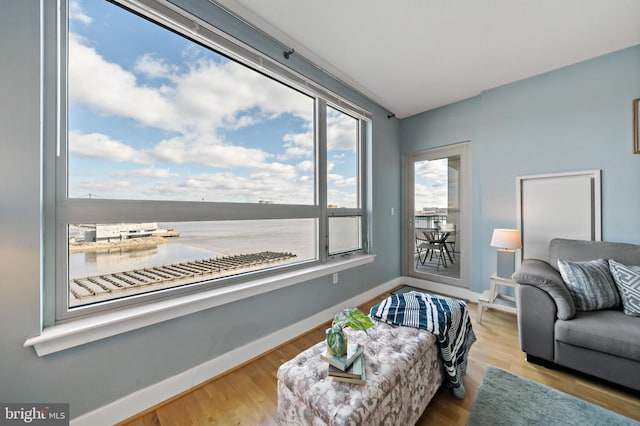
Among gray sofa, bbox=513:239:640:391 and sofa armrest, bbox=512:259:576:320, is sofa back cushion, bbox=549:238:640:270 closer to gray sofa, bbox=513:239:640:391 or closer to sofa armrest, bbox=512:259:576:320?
gray sofa, bbox=513:239:640:391

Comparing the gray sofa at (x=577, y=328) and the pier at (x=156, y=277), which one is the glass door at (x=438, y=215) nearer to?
the gray sofa at (x=577, y=328)

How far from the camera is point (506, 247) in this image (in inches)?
95.0

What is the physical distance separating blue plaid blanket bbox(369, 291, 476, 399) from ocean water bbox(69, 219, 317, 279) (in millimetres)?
1095

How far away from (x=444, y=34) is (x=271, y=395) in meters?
3.11

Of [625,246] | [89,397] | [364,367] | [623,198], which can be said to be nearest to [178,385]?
[89,397]

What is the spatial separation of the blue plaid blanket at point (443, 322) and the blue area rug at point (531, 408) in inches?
6.1

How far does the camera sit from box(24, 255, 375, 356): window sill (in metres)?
1.14

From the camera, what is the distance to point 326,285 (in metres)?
2.55

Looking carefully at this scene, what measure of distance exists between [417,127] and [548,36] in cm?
168

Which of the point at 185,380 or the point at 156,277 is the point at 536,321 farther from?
the point at 156,277

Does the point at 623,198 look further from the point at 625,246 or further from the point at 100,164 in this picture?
the point at 100,164

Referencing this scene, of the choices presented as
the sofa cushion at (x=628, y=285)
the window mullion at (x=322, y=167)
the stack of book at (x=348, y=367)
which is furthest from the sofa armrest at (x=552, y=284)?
the window mullion at (x=322, y=167)

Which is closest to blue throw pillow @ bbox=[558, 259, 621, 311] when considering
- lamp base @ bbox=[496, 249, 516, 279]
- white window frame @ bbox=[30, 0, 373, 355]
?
lamp base @ bbox=[496, 249, 516, 279]

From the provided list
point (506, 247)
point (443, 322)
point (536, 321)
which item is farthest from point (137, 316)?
point (506, 247)
